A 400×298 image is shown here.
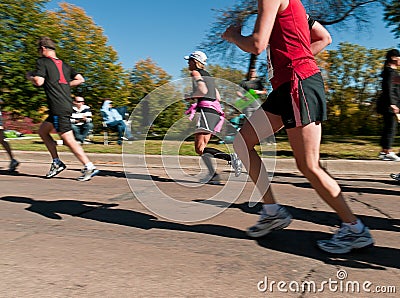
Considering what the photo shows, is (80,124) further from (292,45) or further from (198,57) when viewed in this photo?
(292,45)

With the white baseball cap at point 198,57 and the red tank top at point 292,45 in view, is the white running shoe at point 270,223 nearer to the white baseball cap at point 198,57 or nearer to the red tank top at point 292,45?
the red tank top at point 292,45

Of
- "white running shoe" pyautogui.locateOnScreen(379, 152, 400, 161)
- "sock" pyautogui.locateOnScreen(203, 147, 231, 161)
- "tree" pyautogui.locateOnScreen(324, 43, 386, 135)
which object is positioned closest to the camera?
"sock" pyautogui.locateOnScreen(203, 147, 231, 161)

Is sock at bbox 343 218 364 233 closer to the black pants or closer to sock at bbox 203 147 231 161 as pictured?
sock at bbox 203 147 231 161

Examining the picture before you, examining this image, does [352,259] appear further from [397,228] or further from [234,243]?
[397,228]

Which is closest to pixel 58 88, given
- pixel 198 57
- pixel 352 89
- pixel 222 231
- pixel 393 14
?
pixel 198 57

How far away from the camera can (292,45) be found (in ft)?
9.11

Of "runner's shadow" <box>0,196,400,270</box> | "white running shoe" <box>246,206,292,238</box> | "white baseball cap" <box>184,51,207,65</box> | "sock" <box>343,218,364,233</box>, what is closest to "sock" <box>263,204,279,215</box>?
"white running shoe" <box>246,206,292,238</box>

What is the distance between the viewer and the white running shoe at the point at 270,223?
3.23 m

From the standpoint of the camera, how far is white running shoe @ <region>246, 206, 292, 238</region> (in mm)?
3232

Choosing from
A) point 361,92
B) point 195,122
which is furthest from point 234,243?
point 361,92

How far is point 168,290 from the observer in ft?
7.72

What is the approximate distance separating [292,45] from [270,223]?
133cm

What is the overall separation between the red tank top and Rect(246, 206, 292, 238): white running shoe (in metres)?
1.03

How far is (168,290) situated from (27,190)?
357 centimetres
